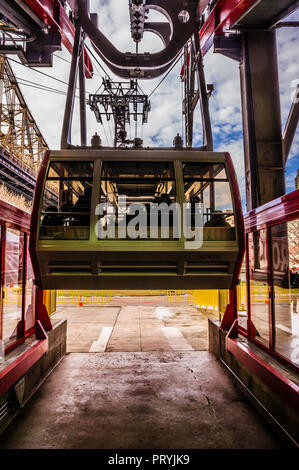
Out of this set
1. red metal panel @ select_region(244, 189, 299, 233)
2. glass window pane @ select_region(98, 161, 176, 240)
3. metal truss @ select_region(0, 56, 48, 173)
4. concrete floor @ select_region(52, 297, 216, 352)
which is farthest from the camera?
metal truss @ select_region(0, 56, 48, 173)

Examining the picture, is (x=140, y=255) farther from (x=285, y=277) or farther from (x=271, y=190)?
(x=271, y=190)

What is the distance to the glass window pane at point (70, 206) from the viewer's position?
3.87 meters

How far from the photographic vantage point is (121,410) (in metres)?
4.39

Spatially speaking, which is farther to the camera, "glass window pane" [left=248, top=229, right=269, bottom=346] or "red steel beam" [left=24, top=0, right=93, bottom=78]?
"red steel beam" [left=24, top=0, right=93, bottom=78]

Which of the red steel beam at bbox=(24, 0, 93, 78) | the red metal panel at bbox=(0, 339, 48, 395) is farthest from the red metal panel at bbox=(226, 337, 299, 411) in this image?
the red steel beam at bbox=(24, 0, 93, 78)

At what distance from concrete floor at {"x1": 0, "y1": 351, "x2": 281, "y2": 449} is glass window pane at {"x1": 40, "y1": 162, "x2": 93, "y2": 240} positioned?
267 centimetres

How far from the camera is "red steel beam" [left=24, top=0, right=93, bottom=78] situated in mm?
7011

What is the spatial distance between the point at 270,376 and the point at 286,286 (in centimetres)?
349

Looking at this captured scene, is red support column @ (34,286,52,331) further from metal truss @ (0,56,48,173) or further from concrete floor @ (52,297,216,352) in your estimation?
metal truss @ (0,56,48,173)

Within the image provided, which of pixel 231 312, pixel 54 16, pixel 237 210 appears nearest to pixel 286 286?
pixel 231 312

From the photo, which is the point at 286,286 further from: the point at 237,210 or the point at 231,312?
the point at 237,210

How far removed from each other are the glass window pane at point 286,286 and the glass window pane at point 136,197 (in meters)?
1.80

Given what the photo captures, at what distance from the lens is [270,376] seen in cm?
367
